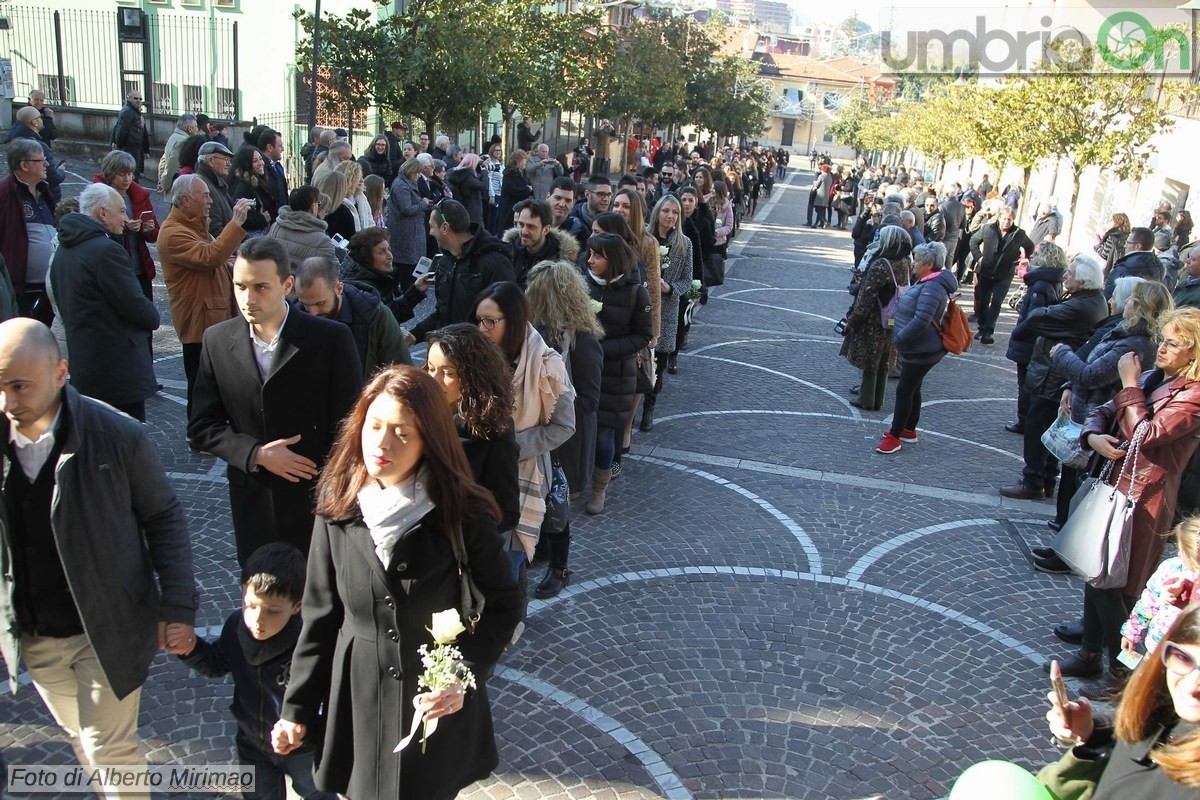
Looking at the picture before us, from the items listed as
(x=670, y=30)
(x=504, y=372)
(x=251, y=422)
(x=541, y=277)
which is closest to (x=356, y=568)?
(x=504, y=372)

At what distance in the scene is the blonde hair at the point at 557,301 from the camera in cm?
566

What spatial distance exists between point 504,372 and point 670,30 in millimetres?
42967

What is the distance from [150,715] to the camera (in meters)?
4.41

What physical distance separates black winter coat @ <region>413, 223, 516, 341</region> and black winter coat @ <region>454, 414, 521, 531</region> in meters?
2.77

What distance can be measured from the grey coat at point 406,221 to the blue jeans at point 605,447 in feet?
17.5

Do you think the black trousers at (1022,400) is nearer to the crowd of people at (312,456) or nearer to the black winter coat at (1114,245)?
the crowd of people at (312,456)

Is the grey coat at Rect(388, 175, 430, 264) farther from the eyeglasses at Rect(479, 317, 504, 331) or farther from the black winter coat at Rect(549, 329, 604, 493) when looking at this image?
the eyeglasses at Rect(479, 317, 504, 331)

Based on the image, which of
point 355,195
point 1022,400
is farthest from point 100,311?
point 1022,400

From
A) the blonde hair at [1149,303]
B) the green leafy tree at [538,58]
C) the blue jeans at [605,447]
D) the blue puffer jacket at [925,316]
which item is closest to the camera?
the blonde hair at [1149,303]

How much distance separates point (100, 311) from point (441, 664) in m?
4.20

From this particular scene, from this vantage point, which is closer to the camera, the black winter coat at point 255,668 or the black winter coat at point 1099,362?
the black winter coat at point 255,668

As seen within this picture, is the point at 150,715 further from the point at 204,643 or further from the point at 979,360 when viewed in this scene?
the point at 979,360

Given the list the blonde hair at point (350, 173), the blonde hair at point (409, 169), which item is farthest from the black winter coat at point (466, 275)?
the blonde hair at point (409, 169)

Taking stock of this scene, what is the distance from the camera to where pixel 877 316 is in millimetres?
10055
